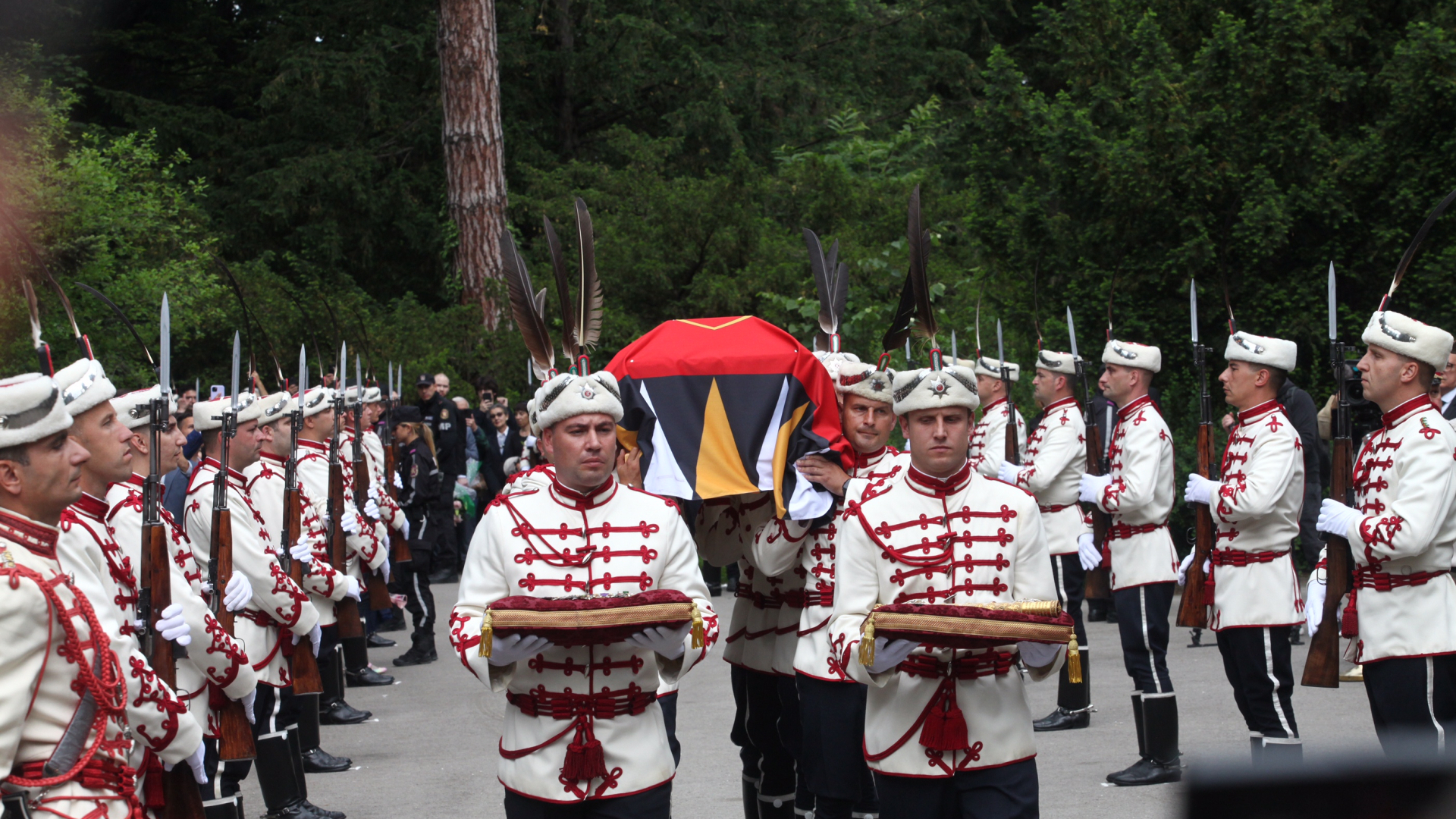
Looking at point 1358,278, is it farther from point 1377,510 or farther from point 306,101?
point 306,101

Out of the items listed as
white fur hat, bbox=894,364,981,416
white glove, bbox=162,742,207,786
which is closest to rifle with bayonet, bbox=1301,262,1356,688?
white fur hat, bbox=894,364,981,416

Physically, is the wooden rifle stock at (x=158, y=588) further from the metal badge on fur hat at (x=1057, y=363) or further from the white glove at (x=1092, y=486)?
the metal badge on fur hat at (x=1057, y=363)

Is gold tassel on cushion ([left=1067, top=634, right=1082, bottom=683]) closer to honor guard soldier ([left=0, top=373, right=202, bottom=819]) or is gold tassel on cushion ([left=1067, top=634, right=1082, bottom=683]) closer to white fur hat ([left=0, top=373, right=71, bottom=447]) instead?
honor guard soldier ([left=0, top=373, right=202, bottom=819])

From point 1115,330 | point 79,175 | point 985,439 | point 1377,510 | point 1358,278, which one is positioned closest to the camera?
point 1377,510

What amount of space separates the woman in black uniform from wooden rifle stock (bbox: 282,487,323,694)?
3515mm

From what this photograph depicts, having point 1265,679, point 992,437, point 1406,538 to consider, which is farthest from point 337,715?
→ point 1406,538

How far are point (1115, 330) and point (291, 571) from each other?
28.1 ft

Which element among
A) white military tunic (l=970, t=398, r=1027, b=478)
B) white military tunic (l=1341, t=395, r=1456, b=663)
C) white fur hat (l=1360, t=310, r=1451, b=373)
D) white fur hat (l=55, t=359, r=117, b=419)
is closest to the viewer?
white fur hat (l=55, t=359, r=117, b=419)

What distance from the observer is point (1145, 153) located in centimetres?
1301

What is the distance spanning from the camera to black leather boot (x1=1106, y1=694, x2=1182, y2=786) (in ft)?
23.3

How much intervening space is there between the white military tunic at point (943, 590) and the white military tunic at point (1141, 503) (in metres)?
2.92

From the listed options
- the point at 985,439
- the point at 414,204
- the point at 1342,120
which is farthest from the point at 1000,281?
the point at 414,204

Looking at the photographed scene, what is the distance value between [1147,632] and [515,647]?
14.1ft

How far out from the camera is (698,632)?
4152 millimetres
